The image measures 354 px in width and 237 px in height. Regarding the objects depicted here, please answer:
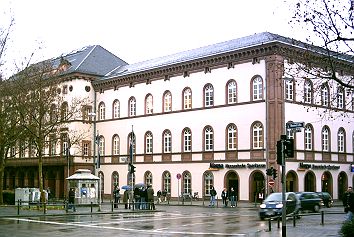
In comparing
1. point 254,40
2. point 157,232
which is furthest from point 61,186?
point 157,232

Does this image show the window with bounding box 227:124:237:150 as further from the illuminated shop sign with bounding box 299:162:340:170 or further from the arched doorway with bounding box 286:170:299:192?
the illuminated shop sign with bounding box 299:162:340:170

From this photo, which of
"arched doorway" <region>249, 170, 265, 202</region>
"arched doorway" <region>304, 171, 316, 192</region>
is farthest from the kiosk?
"arched doorway" <region>304, 171, 316, 192</region>

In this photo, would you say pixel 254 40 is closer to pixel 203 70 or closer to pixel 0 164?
pixel 203 70

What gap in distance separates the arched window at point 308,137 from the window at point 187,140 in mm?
11750

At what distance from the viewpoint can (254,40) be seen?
54094mm

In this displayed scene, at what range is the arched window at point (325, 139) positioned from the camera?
2151 inches

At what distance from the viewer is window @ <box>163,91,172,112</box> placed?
198ft

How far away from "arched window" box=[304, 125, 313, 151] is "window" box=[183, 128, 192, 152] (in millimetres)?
11750

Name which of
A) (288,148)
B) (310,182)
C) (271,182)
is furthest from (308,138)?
(288,148)

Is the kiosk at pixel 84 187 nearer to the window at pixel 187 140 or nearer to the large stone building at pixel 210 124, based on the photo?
the large stone building at pixel 210 124

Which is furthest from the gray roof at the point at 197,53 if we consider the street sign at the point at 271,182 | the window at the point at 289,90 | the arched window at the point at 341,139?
the arched window at the point at 341,139

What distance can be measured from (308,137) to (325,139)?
2.98 meters

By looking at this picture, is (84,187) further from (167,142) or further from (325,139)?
(325,139)

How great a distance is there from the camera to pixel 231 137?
53.2m
